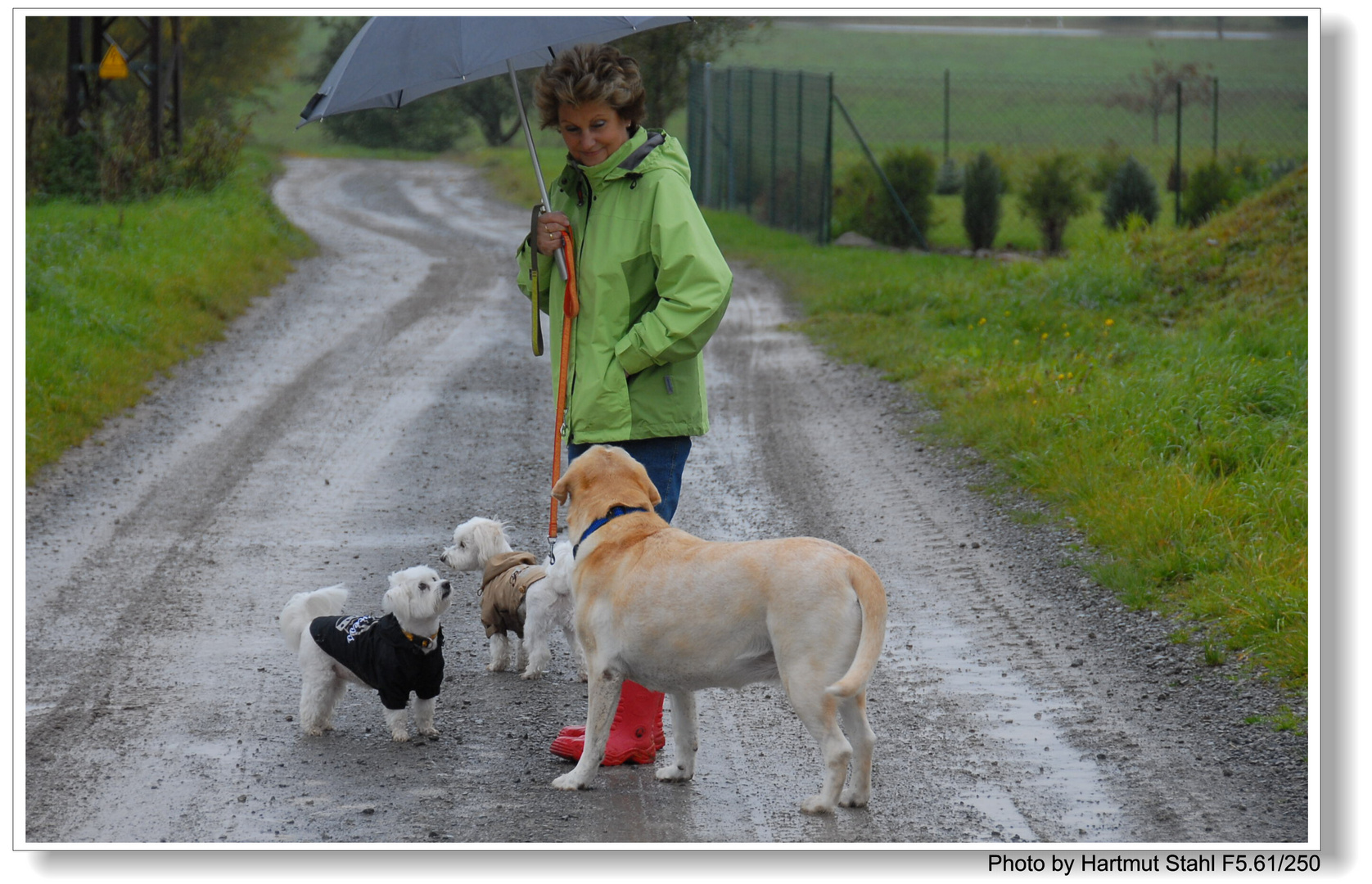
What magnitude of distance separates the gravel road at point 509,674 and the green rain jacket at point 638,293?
1.20 m

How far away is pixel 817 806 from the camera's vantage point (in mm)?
3691

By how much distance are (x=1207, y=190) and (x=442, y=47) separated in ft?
47.3

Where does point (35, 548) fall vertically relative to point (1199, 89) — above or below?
below

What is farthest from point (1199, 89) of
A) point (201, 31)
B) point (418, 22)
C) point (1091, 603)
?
point (201, 31)

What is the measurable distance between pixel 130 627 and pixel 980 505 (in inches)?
174

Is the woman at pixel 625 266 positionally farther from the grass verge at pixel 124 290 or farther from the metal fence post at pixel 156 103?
the metal fence post at pixel 156 103

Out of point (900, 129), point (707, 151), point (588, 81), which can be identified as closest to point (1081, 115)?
point (900, 129)

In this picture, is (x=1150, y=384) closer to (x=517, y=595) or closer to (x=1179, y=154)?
(x=517, y=595)

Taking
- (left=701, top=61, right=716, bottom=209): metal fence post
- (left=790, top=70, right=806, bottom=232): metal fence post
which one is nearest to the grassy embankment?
(left=790, top=70, right=806, bottom=232): metal fence post

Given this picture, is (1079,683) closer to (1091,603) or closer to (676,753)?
(1091,603)

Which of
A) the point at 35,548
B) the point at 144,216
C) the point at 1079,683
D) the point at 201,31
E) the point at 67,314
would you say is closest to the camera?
the point at 1079,683

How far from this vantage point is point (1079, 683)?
4785 mm

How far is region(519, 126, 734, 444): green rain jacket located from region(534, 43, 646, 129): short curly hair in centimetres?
16

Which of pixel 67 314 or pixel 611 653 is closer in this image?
pixel 611 653
